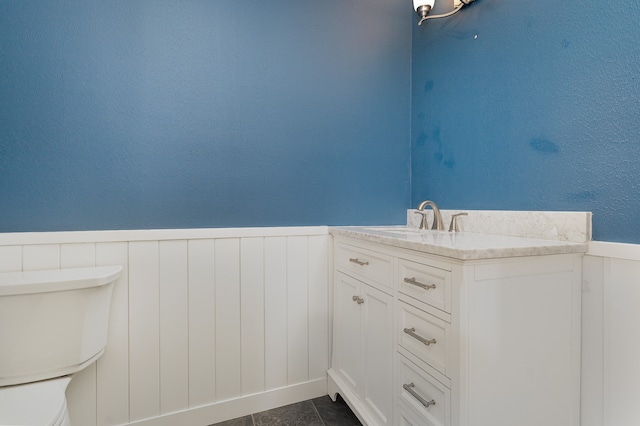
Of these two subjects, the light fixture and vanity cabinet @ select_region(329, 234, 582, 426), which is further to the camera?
the light fixture

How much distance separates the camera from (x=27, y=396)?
99 centimetres

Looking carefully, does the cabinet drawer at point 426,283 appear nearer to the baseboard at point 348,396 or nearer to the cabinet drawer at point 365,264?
the cabinet drawer at point 365,264

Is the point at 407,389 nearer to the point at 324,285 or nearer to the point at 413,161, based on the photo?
the point at 324,285

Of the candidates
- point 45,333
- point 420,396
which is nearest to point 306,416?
point 420,396

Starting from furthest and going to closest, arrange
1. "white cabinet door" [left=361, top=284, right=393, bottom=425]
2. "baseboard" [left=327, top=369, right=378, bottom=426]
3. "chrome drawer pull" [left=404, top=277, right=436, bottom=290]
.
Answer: "baseboard" [left=327, top=369, right=378, bottom=426] → "white cabinet door" [left=361, top=284, right=393, bottom=425] → "chrome drawer pull" [left=404, top=277, right=436, bottom=290]

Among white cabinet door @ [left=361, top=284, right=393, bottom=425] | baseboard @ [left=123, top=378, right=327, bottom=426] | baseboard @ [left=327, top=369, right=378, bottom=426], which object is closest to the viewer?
white cabinet door @ [left=361, top=284, right=393, bottom=425]

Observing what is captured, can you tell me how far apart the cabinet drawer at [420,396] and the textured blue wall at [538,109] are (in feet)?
2.37

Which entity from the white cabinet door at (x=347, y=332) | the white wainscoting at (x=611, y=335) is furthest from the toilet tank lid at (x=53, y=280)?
the white wainscoting at (x=611, y=335)

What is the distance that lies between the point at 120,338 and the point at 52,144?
0.85 metres

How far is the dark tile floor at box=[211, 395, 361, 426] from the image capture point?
1451mm

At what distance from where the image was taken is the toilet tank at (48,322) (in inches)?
40.3

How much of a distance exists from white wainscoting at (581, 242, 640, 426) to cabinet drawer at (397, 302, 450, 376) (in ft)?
1.74

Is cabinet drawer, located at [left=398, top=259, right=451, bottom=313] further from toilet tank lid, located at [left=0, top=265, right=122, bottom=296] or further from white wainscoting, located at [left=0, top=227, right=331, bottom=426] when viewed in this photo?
toilet tank lid, located at [left=0, top=265, right=122, bottom=296]

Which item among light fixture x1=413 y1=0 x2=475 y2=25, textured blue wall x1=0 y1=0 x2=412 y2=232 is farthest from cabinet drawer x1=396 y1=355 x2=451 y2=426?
light fixture x1=413 y1=0 x2=475 y2=25
